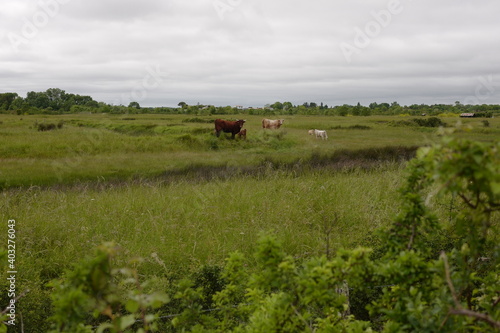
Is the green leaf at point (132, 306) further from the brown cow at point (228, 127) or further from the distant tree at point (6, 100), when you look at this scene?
the distant tree at point (6, 100)

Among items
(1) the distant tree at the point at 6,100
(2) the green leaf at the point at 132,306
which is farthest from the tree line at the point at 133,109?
(2) the green leaf at the point at 132,306

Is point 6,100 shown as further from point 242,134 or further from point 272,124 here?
point 242,134

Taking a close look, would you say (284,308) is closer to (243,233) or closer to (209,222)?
(243,233)

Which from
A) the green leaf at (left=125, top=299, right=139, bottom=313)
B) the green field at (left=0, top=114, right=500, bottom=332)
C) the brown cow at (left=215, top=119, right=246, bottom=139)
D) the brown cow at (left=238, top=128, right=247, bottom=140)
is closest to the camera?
the green leaf at (left=125, top=299, right=139, bottom=313)

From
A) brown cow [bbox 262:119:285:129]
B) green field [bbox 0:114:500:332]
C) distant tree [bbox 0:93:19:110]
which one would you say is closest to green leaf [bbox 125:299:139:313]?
green field [bbox 0:114:500:332]

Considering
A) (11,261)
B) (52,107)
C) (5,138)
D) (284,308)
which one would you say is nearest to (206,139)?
(5,138)

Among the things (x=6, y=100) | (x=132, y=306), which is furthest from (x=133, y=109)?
(x=132, y=306)

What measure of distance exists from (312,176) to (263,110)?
29931mm

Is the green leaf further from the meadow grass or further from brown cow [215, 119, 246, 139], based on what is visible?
brown cow [215, 119, 246, 139]

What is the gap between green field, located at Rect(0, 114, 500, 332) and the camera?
22.2ft

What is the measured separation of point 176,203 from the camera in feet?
33.4

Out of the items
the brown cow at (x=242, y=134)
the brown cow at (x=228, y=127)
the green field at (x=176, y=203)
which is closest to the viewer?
the green field at (x=176, y=203)

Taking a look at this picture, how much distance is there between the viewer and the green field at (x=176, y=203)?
6775mm

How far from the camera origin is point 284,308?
205cm
